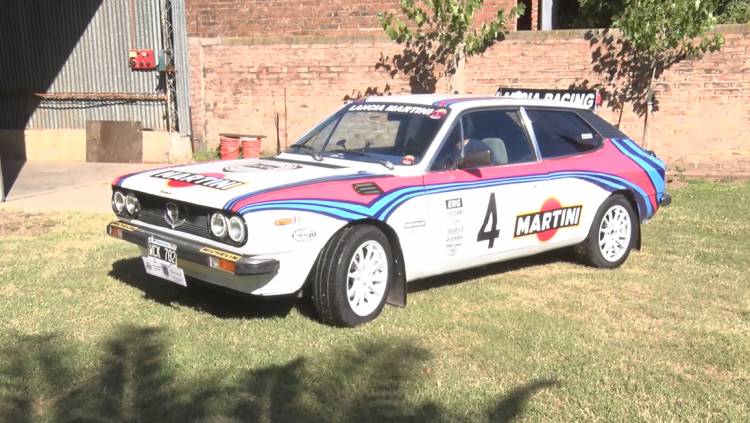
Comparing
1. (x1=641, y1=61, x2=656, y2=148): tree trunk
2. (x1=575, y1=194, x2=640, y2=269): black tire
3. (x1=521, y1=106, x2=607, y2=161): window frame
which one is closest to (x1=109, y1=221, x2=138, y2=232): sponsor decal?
(x1=521, y1=106, x2=607, y2=161): window frame

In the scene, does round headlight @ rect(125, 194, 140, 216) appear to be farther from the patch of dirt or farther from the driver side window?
the patch of dirt

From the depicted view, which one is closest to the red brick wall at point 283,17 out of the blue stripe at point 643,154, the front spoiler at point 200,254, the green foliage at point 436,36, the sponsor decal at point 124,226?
the green foliage at point 436,36

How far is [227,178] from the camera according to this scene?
5117 mm

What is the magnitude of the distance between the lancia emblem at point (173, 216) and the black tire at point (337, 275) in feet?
3.13

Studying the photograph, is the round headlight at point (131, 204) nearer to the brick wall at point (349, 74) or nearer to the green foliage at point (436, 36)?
the green foliage at point (436, 36)

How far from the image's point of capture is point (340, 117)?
6.36 meters

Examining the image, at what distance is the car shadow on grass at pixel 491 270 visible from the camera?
632cm

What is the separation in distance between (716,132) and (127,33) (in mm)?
10313

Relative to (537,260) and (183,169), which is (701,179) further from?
(183,169)

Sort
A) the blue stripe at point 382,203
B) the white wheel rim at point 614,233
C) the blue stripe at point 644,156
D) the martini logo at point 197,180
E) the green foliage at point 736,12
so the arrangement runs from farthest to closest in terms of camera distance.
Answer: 1. the green foliage at point 736,12
2. the blue stripe at point 644,156
3. the white wheel rim at point 614,233
4. the martini logo at point 197,180
5. the blue stripe at point 382,203

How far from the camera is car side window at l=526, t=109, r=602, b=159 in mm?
6414

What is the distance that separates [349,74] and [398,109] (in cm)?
746

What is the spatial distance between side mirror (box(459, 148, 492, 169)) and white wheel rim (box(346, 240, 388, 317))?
3.07ft

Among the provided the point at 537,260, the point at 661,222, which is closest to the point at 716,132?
the point at 661,222
